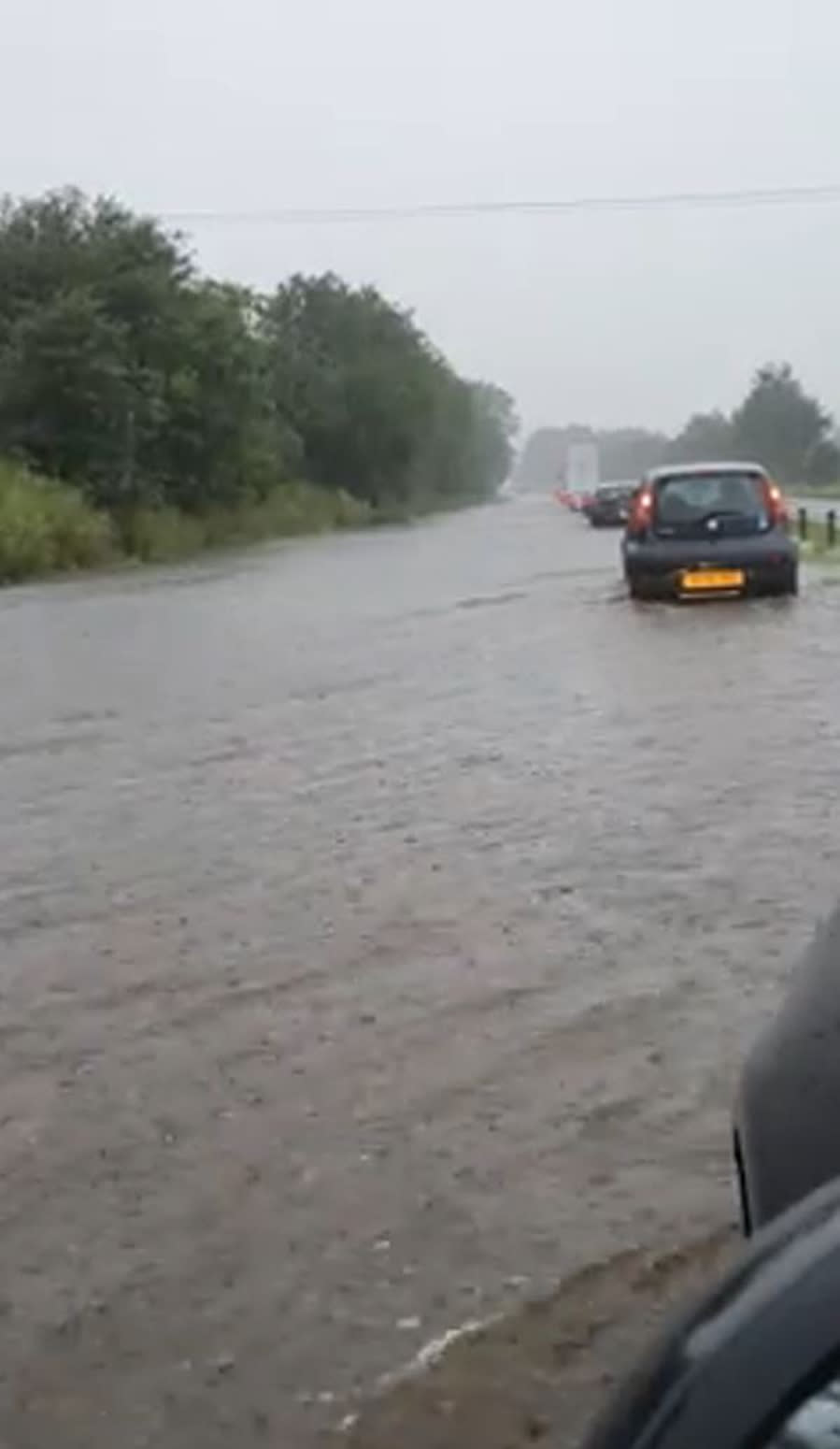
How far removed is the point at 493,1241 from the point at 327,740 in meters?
9.76

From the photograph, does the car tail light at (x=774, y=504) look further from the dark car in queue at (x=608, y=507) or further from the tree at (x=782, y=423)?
the tree at (x=782, y=423)

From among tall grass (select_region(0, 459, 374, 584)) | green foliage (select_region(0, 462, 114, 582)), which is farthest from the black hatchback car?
tall grass (select_region(0, 459, 374, 584))

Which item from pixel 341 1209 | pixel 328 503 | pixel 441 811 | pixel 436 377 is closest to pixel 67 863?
pixel 441 811

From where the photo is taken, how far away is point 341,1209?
212 inches

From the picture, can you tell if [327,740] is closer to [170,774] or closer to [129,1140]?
[170,774]

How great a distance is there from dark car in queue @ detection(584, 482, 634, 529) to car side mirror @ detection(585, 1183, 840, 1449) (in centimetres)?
5884

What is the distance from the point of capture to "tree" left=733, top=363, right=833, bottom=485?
110m

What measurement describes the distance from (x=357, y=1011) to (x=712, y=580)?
16466mm

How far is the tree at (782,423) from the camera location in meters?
110

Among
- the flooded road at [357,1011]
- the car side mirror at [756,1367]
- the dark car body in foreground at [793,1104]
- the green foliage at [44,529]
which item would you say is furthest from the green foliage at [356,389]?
the car side mirror at [756,1367]

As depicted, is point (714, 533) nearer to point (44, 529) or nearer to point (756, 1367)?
point (44, 529)

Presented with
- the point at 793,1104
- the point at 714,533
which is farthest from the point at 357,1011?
the point at 714,533

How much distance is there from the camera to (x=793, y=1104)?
336 cm

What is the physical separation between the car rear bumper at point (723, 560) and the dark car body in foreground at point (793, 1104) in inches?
780
